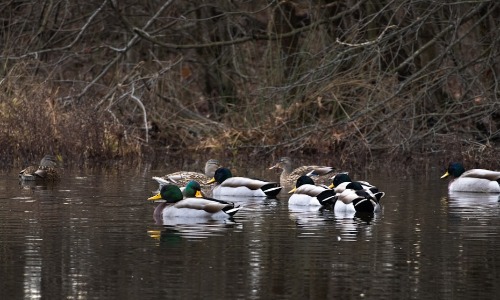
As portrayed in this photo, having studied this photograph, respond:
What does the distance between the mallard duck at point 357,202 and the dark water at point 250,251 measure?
0.69 feet

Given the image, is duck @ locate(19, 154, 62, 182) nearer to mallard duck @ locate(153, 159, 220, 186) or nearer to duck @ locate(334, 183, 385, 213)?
mallard duck @ locate(153, 159, 220, 186)

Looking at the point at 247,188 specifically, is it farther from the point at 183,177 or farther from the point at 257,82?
the point at 257,82

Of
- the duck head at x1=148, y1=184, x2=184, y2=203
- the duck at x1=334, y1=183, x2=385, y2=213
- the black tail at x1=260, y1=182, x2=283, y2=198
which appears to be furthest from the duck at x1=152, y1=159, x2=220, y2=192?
the duck at x1=334, y1=183, x2=385, y2=213

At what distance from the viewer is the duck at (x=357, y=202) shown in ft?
48.6

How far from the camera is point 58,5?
26.5m

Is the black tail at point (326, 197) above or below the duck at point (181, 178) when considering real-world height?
below

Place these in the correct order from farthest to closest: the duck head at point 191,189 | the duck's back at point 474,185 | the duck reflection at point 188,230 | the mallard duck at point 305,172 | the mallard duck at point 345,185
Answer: the mallard duck at point 305,172 < the duck's back at point 474,185 < the duck head at point 191,189 < the mallard duck at point 345,185 < the duck reflection at point 188,230

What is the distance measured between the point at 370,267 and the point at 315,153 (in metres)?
13.7

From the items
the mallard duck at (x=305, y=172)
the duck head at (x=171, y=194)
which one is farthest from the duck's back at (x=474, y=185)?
the duck head at (x=171, y=194)

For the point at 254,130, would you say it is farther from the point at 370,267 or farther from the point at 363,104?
the point at 370,267

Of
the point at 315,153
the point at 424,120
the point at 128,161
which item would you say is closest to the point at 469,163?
the point at 424,120

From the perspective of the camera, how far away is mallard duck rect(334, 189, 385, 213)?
1483cm

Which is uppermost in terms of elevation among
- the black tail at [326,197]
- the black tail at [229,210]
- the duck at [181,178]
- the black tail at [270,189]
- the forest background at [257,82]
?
the forest background at [257,82]

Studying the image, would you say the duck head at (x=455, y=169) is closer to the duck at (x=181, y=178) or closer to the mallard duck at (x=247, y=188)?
the mallard duck at (x=247, y=188)
